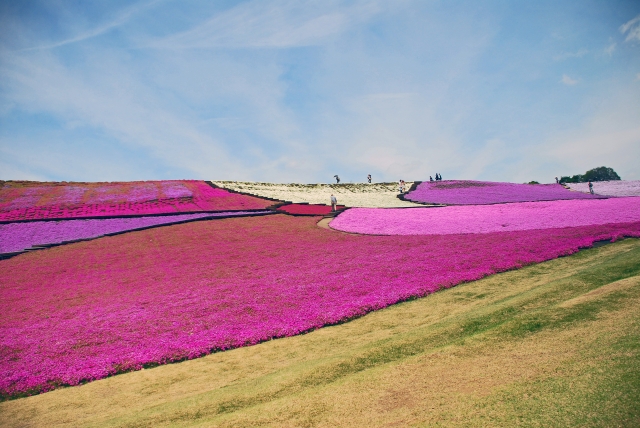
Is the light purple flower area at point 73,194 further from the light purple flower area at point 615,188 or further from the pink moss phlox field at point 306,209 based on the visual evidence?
the light purple flower area at point 615,188

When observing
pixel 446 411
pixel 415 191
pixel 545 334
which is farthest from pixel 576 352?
pixel 415 191

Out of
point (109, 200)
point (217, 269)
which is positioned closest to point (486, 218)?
point (217, 269)

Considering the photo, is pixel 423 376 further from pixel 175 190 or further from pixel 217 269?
pixel 175 190

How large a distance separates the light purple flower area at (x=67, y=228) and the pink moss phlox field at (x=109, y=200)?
2122mm

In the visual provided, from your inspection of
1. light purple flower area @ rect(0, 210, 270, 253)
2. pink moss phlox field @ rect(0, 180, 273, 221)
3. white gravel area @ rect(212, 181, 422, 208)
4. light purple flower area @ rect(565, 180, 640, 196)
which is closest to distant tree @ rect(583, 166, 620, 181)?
light purple flower area @ rect(565, 180, 640, 196)

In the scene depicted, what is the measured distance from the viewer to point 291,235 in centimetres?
2678

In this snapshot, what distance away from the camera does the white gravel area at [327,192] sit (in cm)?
4788

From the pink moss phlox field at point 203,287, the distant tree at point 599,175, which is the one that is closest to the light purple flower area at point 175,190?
the pink moss phlox field at point 203,287

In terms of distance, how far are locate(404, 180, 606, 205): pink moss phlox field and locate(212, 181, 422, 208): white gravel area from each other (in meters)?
3.71

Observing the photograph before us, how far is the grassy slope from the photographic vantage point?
5809 mm

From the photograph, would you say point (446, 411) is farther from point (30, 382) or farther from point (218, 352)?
point (30, 382)

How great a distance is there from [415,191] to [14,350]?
51.7m

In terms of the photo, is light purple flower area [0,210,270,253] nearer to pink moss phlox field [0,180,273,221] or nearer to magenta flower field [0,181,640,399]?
magenta flower field [0,181,640,399]

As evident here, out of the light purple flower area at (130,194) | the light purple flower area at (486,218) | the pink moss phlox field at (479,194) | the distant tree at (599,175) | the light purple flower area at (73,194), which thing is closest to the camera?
the light purple flower area at (486,218)
